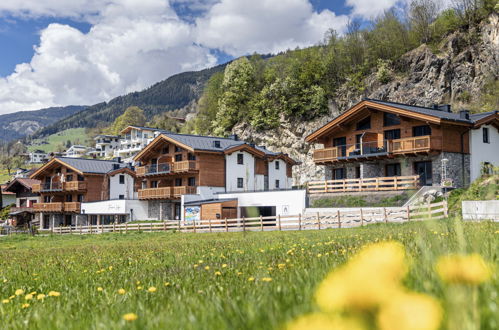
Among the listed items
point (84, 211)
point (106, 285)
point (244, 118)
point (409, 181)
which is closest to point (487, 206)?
point (409, 181)

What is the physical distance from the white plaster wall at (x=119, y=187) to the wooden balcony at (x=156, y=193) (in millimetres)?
9683

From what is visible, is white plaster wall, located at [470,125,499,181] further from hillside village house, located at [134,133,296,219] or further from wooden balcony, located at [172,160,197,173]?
wooden balcony, located at [172,160,197,173]

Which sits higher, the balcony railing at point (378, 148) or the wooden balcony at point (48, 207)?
the balcony railing at point (378, 148)

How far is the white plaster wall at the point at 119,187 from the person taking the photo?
59.3 metres

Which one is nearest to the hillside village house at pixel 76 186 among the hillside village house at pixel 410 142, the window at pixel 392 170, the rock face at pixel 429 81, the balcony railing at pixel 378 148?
the rock face at pixel 429 81

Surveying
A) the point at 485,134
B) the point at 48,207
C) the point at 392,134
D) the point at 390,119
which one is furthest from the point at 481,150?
the point at 48,207

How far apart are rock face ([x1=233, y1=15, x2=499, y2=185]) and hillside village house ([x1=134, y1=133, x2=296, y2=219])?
11.3 metres

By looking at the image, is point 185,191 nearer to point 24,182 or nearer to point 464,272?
point 24,182

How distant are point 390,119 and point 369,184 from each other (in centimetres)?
747

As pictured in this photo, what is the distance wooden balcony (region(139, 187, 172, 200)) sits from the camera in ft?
157

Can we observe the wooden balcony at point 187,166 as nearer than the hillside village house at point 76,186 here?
Yes

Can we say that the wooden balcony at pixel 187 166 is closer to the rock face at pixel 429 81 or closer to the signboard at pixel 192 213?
the signboard at pixel 192 213

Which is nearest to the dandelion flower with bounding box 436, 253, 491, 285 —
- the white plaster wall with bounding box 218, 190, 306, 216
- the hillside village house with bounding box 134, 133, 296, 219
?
the white plaster wall with bounding box 218, 190, 306, 216

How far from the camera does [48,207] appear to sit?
2442 inches
